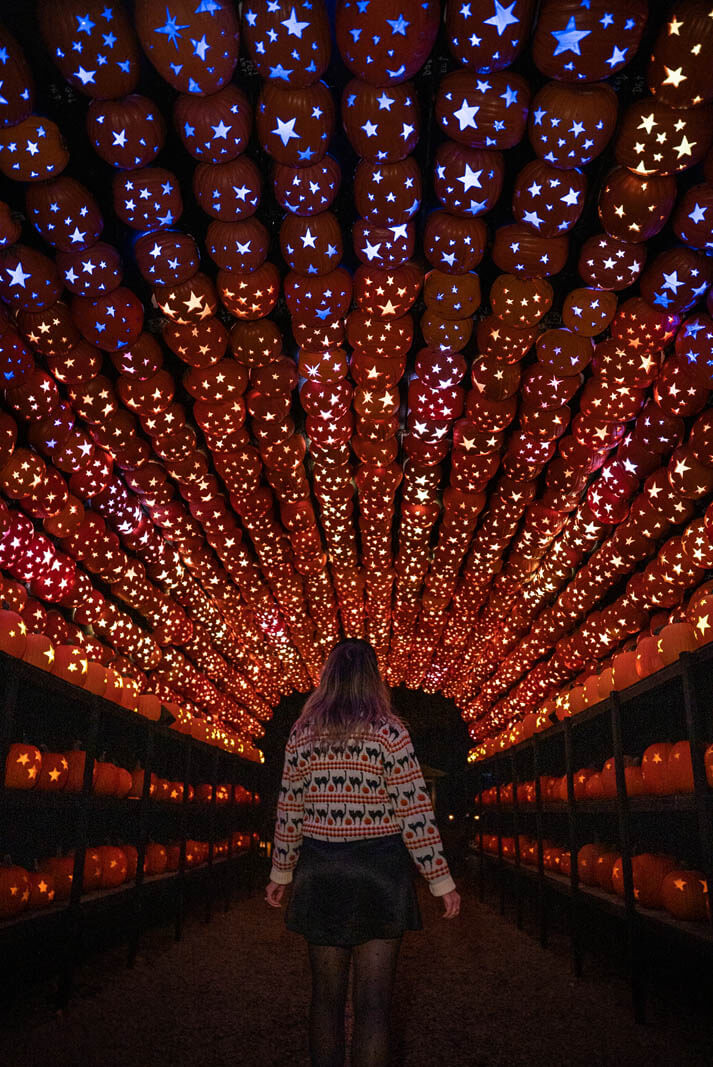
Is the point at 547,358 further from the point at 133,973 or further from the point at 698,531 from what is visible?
the point at 133,973

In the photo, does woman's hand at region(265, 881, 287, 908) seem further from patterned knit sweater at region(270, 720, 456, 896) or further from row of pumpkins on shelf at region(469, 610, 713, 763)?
row of pumpkins on shelf at region(469, 610, 713, 763)

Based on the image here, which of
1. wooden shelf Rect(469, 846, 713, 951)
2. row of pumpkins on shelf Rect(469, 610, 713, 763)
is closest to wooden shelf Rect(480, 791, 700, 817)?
wooden shelf Rect(469, 846, 713, 951)

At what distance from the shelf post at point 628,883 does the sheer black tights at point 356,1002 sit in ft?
8.12

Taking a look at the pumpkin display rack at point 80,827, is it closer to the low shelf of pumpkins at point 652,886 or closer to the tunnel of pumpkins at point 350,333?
the tunnel of pumpkins at point 350,333

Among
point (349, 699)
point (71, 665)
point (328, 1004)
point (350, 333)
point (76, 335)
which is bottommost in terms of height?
point (328, 1004)

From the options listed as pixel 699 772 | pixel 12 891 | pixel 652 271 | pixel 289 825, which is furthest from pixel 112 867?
pixel 652 271

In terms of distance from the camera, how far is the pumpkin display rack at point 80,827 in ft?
13.6

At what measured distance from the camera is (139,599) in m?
9.80

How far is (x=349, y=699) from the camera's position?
3055mm

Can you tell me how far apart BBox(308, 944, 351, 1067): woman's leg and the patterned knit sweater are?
391 millimetres

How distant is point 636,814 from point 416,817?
4890 mm

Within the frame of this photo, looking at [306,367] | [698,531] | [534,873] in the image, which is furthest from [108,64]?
[534,873]

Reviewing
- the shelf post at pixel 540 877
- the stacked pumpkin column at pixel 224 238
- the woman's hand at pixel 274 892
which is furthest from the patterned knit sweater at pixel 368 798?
the shelf post at pixel 540 877

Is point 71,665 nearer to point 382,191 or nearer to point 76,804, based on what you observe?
point 76,804
